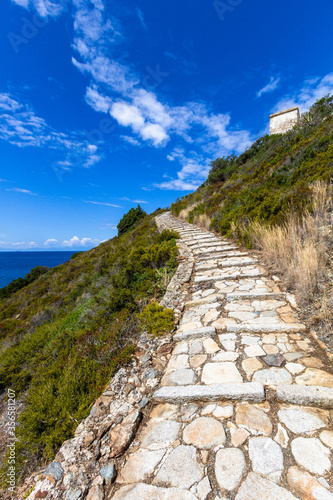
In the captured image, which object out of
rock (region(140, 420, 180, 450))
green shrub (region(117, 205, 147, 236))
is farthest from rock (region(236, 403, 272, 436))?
green shrub (region(117, 205, 147, 236))

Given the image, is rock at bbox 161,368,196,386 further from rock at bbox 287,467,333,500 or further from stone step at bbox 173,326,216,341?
rock at bbox 287,467,333,500

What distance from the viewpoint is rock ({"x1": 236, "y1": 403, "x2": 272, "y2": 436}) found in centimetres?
140

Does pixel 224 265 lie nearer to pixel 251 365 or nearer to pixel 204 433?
pixel 251 365

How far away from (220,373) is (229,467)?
768 mm

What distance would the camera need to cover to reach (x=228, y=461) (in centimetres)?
123

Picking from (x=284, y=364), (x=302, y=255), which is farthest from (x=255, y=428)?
(x=302, y=255)

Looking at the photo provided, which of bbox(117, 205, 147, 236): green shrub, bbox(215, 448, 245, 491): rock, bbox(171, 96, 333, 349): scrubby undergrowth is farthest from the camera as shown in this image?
bbox(117, 205, 147, 236): green shrub

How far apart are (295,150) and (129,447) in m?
11.3

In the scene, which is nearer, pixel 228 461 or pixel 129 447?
pixel 228 461

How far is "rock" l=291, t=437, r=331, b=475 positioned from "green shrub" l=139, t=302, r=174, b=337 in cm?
170

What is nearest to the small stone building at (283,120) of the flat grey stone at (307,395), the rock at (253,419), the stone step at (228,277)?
the stone step at (228,277)

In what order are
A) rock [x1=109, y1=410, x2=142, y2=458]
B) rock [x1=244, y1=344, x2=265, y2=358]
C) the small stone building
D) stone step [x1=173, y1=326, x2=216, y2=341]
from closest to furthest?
rock [x1=109, y1=410, x2=142, y2=458]
rock [x1=244, y1=344, x2=265, y2=358]
stone step [x1=173, y1=326, x2=216, y2=341]
the small stone building

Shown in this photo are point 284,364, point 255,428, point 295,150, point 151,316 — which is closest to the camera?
point 255,428

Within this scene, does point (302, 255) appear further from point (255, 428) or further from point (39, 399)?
point (39, 399)
